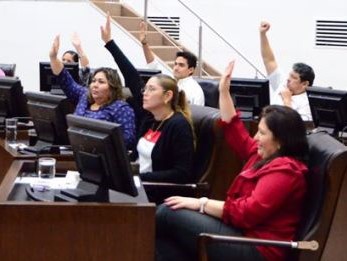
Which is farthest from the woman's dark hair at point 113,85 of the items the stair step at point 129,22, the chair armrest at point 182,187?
the stair step at point 129,22

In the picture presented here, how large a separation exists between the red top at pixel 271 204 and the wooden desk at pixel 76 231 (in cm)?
46

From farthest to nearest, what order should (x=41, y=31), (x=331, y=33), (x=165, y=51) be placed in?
(x=165, y=51)
(x=41, y=31)
(x=331, y=33)

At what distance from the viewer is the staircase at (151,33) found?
9646mm

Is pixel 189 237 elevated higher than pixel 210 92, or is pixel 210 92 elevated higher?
pixel 210 92

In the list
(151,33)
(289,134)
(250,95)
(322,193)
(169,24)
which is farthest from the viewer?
(169,24)

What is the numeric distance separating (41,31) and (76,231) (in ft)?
23.0

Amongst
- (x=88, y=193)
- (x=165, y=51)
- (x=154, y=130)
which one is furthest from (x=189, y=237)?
(x=165, y=51)

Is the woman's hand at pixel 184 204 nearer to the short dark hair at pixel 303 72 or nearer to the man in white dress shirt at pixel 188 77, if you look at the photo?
the man in white dress shirt at pixel 188 77

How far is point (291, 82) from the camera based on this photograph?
216 inches

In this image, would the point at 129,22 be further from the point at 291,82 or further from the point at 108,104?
the point at 108,104

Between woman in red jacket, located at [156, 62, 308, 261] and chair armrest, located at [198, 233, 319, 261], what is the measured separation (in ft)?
0.42

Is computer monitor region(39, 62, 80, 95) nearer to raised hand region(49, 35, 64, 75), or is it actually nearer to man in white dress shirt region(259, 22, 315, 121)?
raised hand region(49, 35, 64, 75)

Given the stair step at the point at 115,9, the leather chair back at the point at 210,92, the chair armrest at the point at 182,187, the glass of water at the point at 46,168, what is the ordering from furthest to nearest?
the stair step at the point at 115,9, the leather chair back at the point at 210,92, the chair armrest at the point at 182,187, the glass of water at the point at 46,168

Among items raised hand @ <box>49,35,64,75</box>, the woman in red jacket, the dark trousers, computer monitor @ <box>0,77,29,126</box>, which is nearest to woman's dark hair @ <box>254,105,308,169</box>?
the woman in red jacket
